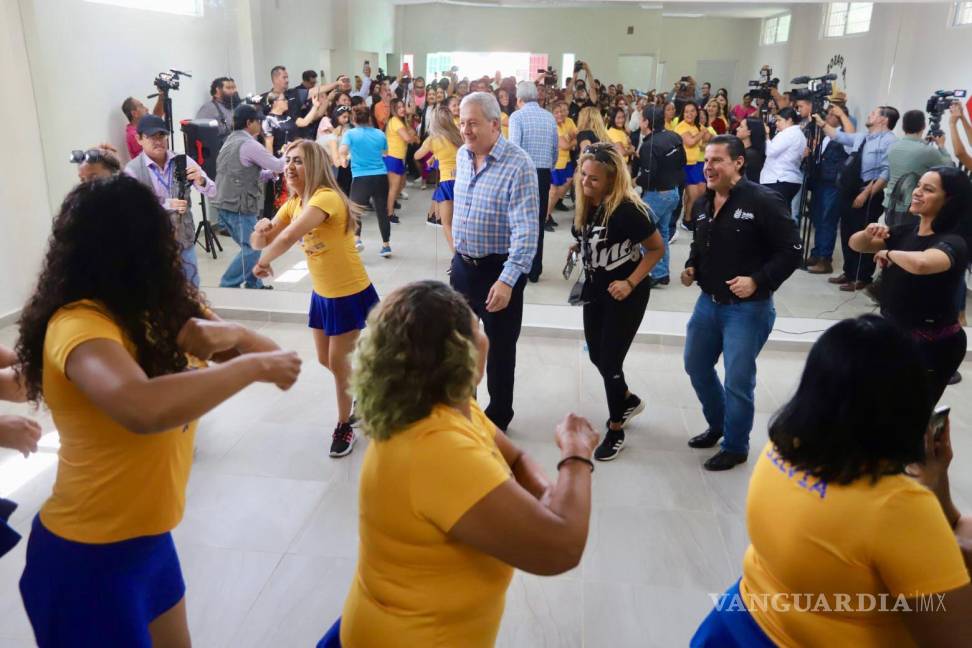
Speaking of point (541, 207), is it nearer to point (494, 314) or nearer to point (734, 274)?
point (494, 314)

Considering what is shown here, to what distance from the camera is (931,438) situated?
1546mm

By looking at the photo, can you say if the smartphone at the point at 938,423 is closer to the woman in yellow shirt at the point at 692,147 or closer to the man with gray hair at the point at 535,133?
the woman in yellow shirt at the point at 692,147

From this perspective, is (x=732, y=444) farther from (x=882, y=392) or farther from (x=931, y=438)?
A: (x=882, y=392)

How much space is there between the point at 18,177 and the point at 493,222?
13.4ft

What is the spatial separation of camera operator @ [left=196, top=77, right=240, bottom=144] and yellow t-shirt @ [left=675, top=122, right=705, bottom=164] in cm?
362

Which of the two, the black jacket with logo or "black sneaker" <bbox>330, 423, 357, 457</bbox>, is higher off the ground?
the black jacket with logo

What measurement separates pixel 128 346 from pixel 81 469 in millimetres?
300

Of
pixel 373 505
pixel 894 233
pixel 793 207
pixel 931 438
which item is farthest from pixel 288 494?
pixel 793 207

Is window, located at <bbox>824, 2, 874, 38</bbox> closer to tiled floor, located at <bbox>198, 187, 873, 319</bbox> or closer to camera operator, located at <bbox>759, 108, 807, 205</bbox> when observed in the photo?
camera operator, located at <bbox>759, 108, 807, 205</bbox>

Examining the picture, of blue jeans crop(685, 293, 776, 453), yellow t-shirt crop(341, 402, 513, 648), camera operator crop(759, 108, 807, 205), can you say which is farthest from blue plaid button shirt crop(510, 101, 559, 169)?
yellow t-shirt crop(341, 402, 513, 648)

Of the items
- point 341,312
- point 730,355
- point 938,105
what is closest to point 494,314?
point 341,312

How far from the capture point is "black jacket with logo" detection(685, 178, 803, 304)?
10.2ft

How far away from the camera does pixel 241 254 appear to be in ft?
20.6

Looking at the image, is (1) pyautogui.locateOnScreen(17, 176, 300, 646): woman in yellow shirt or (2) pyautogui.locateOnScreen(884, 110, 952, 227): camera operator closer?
(1) pyautogui.locateOnScreen(17, 176, 300, 646): woman in yellow shirt
